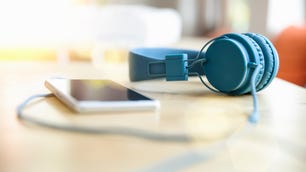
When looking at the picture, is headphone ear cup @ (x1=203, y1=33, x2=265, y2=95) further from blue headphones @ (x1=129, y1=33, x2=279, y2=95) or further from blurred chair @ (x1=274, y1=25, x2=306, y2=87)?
blurred chair @ (x1=274, y1=25, x2=306, y2=87)

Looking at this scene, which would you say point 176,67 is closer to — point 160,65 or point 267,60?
point 160,65

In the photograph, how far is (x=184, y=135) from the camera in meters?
0.39

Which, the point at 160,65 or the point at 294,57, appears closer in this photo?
the point at 160,65

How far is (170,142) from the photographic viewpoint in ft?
1.22

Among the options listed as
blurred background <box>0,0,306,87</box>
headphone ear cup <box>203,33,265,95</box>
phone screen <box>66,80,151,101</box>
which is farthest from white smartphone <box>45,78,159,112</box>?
blurred background <box>0,0,306,87</box>

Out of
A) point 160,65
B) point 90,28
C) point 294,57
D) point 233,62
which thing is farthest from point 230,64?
point 90,28

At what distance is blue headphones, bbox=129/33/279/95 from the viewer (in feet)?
1.79

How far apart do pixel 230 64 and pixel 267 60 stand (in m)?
0.05

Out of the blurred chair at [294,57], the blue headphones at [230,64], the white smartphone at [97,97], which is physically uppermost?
the blue headphones at [230,64]

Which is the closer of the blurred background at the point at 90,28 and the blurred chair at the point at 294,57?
the blurred chair at the point at 294,57

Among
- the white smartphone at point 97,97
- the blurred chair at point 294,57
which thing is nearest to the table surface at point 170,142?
the white smartphone at point 97,97

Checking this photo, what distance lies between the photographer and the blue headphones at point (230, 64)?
54 cm

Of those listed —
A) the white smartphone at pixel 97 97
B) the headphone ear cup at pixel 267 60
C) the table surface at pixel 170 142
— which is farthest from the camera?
the headphone ear cup at pixel 267 60

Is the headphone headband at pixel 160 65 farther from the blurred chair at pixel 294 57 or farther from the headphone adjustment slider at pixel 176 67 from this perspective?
the blurred chair at pixel 294 57
